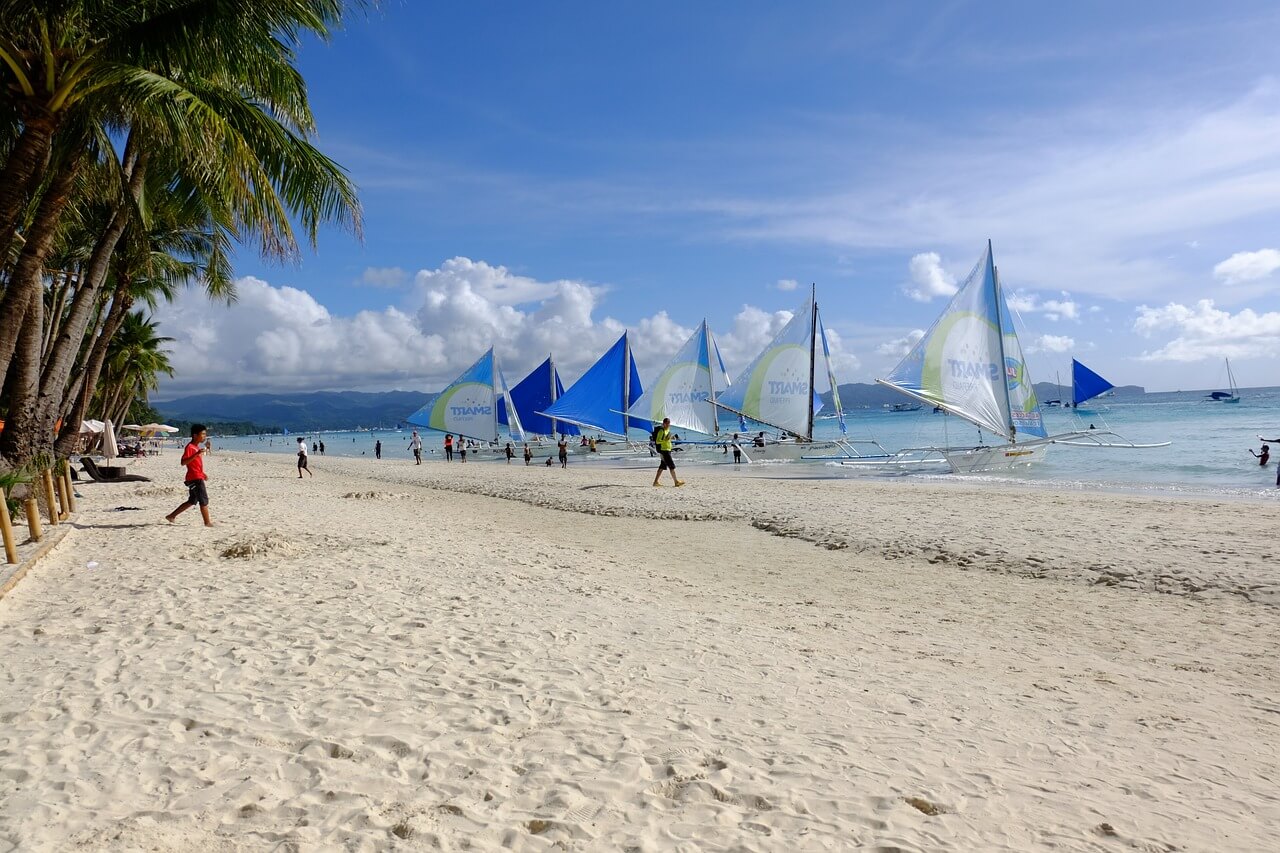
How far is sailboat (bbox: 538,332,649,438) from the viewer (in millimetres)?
39531

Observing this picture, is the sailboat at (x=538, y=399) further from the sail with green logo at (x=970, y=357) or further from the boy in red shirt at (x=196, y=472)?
the boy in red shirt at (x=196, y=472)

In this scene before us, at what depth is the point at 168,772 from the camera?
3.44 meters

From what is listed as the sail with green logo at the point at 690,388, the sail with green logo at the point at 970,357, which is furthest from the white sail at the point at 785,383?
the sail with green logo at the point at 970,357

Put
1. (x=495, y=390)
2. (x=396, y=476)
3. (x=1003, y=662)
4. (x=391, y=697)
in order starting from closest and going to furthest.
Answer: (x=391, y=697) → (x=1003, y=662) → (x=396, y=476) → (x=495, y=390)

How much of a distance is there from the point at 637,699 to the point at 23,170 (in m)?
8.25

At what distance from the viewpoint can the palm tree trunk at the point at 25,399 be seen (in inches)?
374

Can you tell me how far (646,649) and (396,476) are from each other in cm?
2726

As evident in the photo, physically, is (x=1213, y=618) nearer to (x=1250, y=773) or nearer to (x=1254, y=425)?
(x=1250, y=773)

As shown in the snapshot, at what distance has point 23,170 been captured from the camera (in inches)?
297

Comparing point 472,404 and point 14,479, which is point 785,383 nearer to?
point 472,404

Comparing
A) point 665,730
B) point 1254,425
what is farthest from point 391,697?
point 1254,425

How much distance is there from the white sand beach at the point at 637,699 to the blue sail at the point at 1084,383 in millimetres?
36823

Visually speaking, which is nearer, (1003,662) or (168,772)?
(168,772)

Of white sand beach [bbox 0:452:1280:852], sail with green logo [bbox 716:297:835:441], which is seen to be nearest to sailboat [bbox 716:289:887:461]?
sail with green logo [bbox 716:297:835:441]
